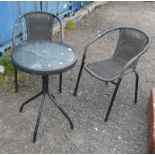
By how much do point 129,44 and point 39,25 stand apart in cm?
122

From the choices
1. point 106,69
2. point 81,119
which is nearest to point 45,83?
point 81,119

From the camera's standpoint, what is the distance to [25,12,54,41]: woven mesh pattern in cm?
409

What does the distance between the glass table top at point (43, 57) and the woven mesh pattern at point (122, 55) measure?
40 cm

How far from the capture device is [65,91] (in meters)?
4.23

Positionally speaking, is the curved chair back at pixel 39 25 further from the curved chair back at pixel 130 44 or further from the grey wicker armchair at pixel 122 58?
the curved chair back at pixel 130 44

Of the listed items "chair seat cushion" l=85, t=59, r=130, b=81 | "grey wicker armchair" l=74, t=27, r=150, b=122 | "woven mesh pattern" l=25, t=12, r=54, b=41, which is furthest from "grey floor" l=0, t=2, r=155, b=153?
"woven mesh pattern" l=25, t=12, r=54, b=41

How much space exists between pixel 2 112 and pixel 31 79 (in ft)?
2.67

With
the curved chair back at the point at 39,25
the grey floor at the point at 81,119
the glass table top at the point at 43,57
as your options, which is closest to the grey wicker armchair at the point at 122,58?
the grey floor at the point at 81,119

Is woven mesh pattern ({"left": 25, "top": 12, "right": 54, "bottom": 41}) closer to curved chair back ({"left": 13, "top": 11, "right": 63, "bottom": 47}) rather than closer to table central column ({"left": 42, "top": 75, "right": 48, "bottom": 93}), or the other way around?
curved chair back ({"left": 13, "top": 11, "right": 63, "bottom": 47})

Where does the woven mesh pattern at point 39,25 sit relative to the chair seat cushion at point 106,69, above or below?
above

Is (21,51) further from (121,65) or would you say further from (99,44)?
(99,44)

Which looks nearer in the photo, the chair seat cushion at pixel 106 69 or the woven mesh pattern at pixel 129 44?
the chair seat cushion at pixel 106 69

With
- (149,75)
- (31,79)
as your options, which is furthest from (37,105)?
(149,75)

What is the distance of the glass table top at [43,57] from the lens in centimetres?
317
